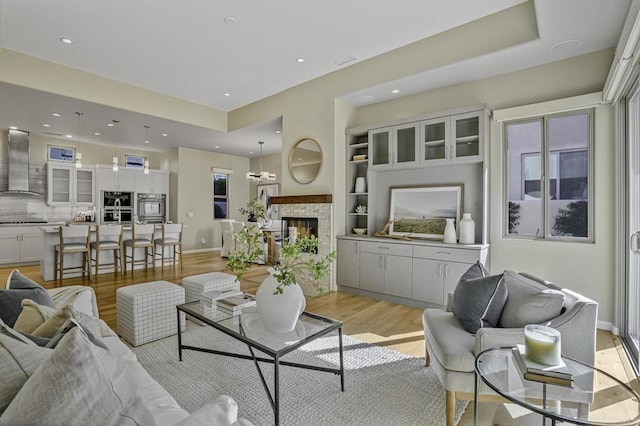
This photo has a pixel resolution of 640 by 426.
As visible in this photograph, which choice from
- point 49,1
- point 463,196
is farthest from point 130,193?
point 463,196

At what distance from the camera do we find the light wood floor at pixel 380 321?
1.93 m

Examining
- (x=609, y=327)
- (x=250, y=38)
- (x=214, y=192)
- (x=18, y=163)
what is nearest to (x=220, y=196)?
(x=214, y=192)

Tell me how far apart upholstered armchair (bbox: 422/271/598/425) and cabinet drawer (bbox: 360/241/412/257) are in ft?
6.81

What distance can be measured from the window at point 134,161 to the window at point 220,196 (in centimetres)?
202

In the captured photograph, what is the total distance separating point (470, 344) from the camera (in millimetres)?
1832

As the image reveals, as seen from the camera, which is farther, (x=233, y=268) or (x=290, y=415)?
(x=233, y=268)

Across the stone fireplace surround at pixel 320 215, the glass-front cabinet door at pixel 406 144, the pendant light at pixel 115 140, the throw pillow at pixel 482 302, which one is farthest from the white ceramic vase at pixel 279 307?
the pendant light at pixel 115 140

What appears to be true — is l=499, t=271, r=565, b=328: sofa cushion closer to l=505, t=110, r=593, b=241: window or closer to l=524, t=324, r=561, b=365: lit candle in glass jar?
l=524, t=324, r=561, b=365: lit candle in glass jar

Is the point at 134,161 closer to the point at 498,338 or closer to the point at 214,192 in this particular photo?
the point at 214,192

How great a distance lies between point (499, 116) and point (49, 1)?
4892 mm

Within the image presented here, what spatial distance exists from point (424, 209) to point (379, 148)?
111cm

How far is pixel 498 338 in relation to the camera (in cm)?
167

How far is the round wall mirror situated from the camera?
4.99 m

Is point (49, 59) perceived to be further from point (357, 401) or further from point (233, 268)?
point (357, 401)
